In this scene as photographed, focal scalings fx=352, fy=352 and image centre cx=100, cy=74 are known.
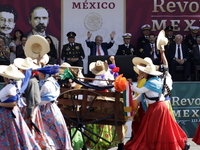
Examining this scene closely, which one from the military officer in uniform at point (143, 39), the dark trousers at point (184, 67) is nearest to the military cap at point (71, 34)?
the military officer in uniform at point (143, 39)

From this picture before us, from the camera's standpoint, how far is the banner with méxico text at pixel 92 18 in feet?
41.7

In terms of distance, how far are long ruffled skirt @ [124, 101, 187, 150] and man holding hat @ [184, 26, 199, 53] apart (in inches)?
263

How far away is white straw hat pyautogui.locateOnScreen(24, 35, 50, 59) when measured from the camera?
5.74 metres

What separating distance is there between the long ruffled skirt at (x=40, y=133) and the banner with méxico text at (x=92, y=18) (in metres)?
7.65

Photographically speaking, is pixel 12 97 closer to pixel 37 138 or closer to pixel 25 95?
pixel 25 95

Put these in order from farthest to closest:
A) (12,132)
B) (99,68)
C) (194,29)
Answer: (194,29), (99,68), (12,132)

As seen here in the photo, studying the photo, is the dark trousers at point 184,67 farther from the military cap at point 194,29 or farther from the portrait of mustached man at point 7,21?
the portrait of mustached man at point 7,21

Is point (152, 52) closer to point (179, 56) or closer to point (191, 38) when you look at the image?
point (179, 56)

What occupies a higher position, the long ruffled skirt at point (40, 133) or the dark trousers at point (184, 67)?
the dark trousers at point (184, 67)

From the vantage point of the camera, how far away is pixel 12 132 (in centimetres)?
482

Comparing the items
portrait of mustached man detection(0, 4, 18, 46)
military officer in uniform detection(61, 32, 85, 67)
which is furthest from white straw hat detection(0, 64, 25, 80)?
portrait of mustached man detection(0, 4, 18, 46)

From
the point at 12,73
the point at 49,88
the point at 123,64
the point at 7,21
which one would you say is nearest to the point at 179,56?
the point at 123,64

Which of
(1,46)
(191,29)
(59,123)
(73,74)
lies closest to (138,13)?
(191,29)

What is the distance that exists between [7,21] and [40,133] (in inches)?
323
